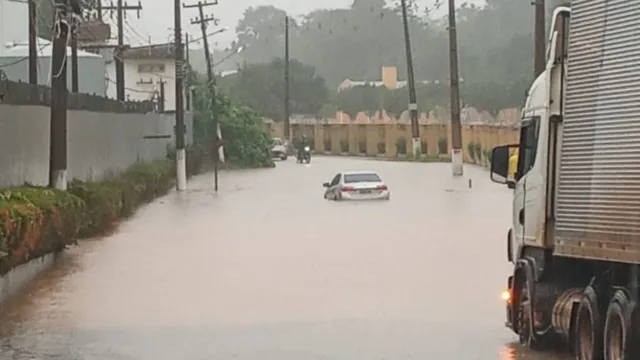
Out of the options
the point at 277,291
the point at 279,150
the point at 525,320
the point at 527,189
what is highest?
the point at 527,189

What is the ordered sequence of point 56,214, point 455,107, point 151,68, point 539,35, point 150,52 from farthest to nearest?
point 151,68, point 150,52, point 455,107, point 539,35, point 56,214

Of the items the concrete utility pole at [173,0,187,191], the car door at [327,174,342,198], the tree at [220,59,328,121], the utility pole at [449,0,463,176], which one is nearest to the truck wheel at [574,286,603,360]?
the car door at [327,174,342,198]

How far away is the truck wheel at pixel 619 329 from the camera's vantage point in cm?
1116

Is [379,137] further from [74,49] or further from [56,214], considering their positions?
[56,214]

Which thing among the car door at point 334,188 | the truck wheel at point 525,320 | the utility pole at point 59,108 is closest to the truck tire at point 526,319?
the truck wheel at point 525,320

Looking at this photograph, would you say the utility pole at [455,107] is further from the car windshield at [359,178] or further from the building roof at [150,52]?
the building roof at [150,52]

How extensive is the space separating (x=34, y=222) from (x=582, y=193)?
11.0 m

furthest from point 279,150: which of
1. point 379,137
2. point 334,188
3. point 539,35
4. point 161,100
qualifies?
point 539,35

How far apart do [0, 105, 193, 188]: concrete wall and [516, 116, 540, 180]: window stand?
11.2 metres

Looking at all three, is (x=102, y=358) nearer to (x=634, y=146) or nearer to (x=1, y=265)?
(x=1, y=265)

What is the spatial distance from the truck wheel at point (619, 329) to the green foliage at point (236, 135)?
65800 mm

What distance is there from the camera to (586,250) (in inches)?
482

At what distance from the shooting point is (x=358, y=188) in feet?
154

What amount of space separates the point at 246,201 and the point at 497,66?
225 feet
